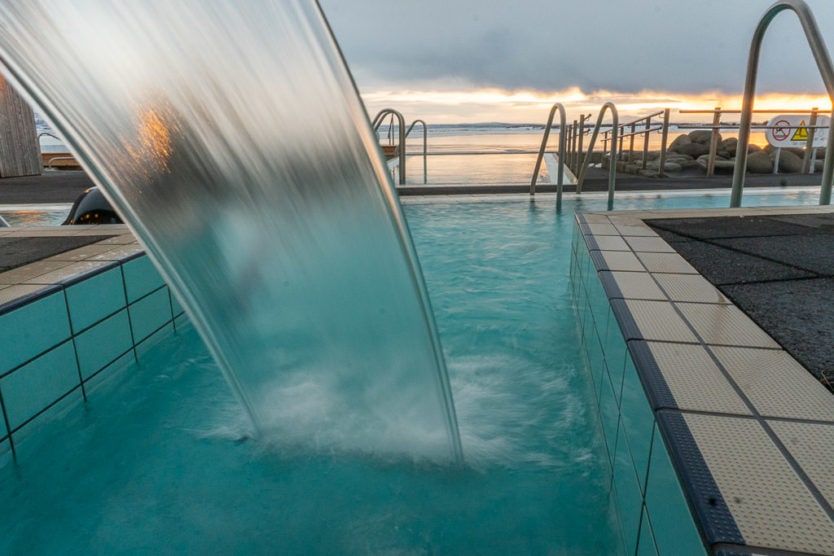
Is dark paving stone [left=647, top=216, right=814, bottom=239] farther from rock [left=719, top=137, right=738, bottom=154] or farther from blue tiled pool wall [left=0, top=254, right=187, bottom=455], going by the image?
rock [left=719, top=137, right=738, bottom=154]

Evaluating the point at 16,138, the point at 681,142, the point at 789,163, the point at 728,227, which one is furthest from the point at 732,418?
the point at 681,142

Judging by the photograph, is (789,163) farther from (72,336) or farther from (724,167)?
(72,336)

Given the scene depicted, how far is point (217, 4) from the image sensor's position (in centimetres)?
136

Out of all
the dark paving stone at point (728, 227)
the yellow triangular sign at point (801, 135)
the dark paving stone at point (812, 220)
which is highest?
the yellow triangular sign at point (801, 135)

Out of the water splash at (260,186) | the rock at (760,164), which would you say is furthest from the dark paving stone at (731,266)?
the rock at (760,164)

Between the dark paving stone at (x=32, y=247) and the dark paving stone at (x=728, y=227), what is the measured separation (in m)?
2.94

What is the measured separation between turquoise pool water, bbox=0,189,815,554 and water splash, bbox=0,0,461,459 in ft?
0.58

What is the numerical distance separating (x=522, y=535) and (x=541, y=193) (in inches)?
232

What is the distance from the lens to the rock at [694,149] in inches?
613

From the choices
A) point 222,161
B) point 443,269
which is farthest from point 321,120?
point 443,269

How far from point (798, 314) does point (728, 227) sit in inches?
59.3

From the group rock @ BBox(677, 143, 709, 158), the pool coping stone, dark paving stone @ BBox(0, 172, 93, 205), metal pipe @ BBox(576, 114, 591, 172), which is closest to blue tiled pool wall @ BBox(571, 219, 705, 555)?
the pool coping stone

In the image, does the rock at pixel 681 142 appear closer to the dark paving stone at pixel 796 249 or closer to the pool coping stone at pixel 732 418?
the dark paving stone at pixel 796 249

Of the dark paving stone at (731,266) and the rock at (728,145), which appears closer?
the dark paving stone at (731,266)
